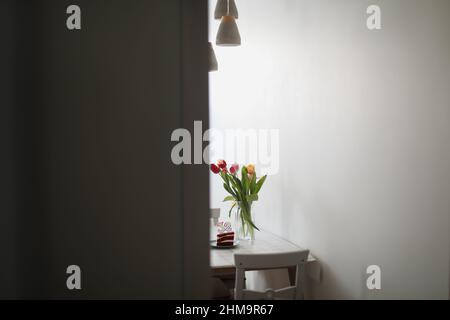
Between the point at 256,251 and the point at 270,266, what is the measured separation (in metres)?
0.52

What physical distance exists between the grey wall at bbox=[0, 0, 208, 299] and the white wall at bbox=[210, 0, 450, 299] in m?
0.95

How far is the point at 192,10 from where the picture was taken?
125 cm

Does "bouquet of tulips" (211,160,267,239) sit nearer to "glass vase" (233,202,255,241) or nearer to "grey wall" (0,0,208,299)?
"glass vase" (233,202,255,241)

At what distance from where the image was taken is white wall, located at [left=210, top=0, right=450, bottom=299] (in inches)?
Answer: 71.9

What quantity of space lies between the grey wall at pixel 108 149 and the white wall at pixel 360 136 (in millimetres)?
951

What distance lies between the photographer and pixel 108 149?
1.25m

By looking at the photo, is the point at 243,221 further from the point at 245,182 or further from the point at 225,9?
the point at 225,9

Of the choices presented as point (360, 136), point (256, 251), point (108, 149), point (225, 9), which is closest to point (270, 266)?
point (256, 251)

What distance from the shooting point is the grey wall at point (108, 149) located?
1233 millimetres

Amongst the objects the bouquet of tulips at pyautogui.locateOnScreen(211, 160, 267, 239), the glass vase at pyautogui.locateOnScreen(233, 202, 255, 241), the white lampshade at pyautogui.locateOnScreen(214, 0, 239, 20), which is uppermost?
the white lampshade at pyautogui.locateOnScreen(214, 0, 239, 20)

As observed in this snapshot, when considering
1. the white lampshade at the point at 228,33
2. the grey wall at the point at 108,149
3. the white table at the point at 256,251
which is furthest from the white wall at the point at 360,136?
the grey wall at the point at 108,149

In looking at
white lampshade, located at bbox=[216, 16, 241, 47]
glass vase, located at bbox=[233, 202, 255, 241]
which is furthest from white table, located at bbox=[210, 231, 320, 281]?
white lampshade, located at bbox=[216, 16, 241, 47]

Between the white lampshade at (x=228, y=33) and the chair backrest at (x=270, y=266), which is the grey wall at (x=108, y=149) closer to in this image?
the chair backrest at (x=270, y=266)
